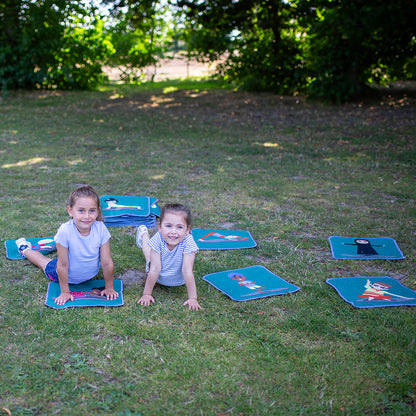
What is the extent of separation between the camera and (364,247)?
4281 millimetres

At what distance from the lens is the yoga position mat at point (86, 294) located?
3186 millimetres

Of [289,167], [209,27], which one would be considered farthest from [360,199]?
[209,27]

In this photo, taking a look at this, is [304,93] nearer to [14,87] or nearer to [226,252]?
[14,87]

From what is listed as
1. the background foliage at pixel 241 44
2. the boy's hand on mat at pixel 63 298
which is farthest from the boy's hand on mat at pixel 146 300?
the background foliage at pixel 241 44

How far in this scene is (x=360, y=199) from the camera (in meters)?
5.74

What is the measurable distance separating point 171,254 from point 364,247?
200cm

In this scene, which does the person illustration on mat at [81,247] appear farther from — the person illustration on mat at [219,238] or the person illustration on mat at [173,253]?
the person illustration on mat at [219,238]

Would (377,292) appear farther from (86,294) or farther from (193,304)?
(86,294)

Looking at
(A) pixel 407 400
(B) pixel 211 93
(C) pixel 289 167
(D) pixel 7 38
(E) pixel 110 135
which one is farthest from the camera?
(B) pixel 211 93

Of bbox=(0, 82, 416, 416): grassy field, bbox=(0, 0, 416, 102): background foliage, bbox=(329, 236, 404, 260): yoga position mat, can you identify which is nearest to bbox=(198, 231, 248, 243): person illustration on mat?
bbox=(0, 82, 416, 416): grassy field

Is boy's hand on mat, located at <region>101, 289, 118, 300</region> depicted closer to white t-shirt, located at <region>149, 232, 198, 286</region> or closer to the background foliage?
white t-shirt, located at <region>149, 232, 198, 286</region>

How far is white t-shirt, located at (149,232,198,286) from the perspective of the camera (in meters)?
3.35

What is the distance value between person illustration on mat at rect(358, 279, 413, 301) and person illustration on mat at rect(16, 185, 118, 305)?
1923mm

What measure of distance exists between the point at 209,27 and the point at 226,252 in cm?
1456
